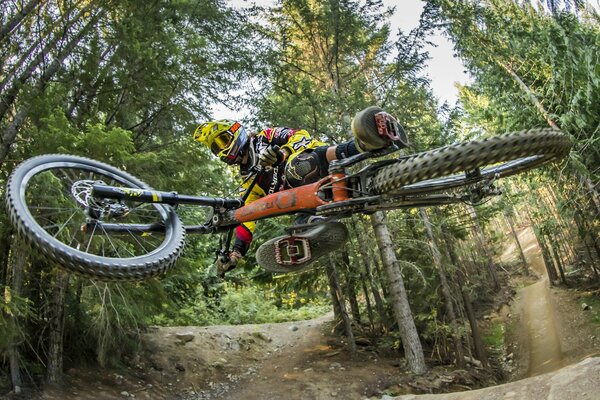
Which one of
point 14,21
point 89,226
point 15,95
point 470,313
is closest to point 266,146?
point 89,226

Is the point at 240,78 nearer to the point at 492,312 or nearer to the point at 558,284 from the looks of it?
the point at 492,312

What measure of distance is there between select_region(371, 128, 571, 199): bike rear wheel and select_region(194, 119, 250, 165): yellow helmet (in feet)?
4.88

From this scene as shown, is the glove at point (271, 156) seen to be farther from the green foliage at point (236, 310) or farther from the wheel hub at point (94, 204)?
the green foliage at point (236, 310)

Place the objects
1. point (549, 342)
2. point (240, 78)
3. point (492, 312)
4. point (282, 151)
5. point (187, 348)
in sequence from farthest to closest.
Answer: point (492, 312), point (549, 342), point (187, 348), point (240, 78), point (282, 151)

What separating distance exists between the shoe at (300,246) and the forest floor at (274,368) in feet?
18.7

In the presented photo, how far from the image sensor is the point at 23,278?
750 cm

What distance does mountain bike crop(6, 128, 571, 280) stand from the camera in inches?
117

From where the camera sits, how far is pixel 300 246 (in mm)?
4117

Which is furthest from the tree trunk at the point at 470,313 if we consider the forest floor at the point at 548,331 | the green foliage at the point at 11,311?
the green foliage at the point at 11,311

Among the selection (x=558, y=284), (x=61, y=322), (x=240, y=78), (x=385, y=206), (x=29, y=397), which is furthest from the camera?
(x=558, y=284)

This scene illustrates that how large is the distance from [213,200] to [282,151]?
0.88 metres

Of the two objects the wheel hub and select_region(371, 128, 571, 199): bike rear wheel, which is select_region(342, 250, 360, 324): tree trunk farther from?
the wheel hub

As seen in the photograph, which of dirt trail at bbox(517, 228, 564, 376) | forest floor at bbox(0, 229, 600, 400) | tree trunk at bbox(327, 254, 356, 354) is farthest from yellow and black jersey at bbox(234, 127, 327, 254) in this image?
dirt trail at bbox(517, 228, 564, 376)

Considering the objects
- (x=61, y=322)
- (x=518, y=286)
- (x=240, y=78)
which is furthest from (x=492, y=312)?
(x=61, y=322)
